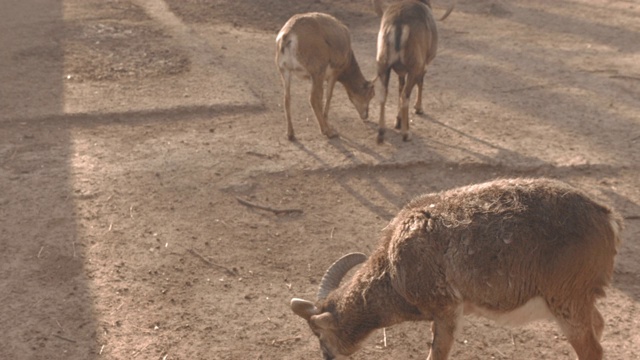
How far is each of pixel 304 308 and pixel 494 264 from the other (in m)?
1.38

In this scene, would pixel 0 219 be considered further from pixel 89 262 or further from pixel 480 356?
pixel 480 356

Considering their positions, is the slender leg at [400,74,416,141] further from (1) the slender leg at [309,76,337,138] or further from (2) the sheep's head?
(2) the sheep's head

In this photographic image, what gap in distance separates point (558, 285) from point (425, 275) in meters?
0.86

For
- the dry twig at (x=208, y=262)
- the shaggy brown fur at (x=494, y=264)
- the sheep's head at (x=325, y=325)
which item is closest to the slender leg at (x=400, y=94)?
the dry twig at (x=208, y=262)

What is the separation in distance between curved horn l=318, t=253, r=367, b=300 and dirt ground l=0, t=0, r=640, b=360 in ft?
1.98

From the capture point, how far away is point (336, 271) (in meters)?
5.80

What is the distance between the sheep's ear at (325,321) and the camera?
544cm

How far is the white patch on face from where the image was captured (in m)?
5.21

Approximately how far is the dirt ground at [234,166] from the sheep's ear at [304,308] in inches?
24.7

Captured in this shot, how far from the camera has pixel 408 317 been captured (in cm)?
546

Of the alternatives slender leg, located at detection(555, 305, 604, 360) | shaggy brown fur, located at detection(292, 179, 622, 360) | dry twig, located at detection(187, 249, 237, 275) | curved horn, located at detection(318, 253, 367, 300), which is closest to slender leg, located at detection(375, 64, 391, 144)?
dry twig, located at detection(187, 249, 237, 275)

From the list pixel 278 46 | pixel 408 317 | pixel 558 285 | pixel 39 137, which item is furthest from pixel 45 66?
pixel 558 285

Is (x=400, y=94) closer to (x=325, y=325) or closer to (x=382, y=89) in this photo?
(x=382, y=89)

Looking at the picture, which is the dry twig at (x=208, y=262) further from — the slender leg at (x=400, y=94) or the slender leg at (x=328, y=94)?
the slender leg at (x=400, y=94)
